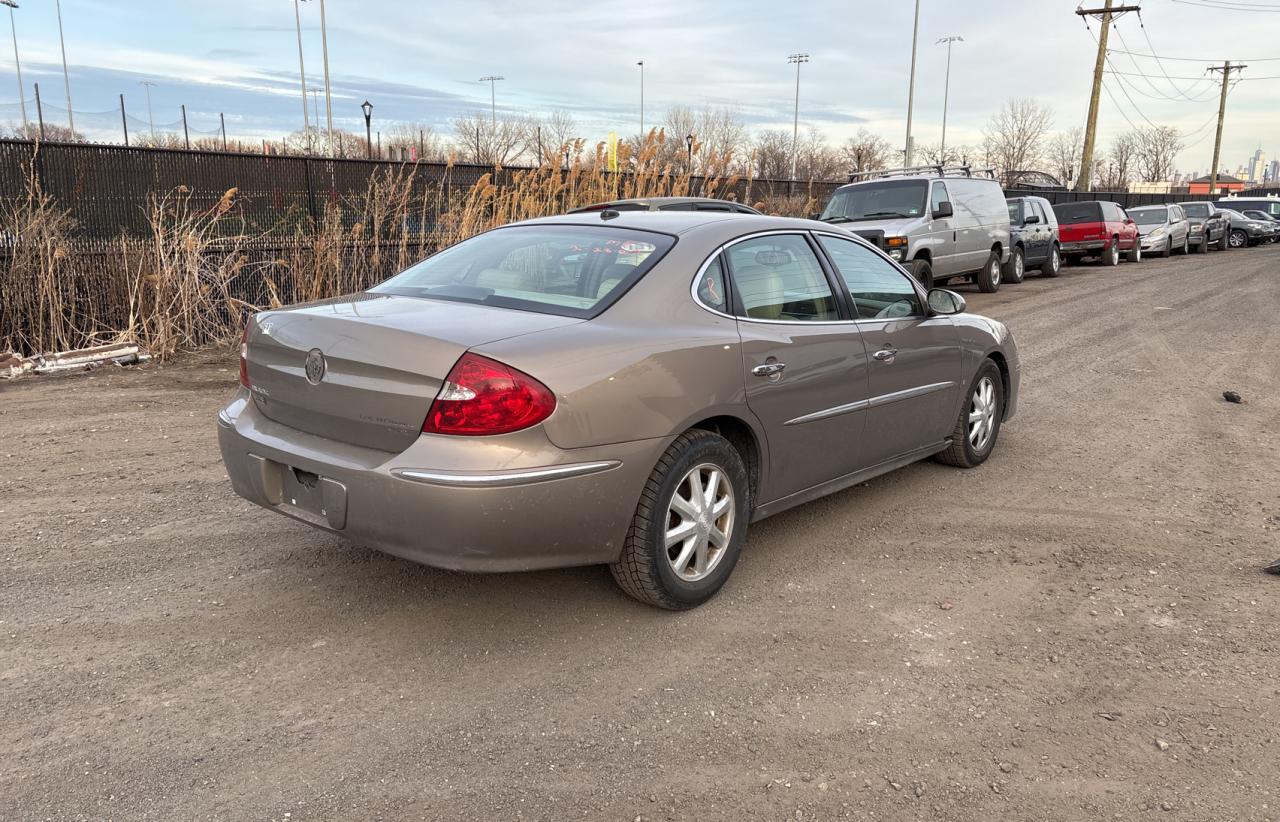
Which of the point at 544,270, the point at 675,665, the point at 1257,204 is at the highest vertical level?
the point at 1257,204

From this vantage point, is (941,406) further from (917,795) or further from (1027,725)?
(917,795)

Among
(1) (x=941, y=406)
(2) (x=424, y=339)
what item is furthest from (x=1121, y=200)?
(2) (x=424, y=339)

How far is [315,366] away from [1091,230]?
935 inches

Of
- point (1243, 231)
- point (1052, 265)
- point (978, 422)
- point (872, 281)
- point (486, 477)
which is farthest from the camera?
point (1243, 231)

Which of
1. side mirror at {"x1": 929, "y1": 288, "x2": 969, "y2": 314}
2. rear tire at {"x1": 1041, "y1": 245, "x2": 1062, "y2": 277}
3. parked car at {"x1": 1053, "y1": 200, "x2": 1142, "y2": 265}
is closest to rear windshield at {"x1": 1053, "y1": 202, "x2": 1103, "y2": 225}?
parked car at {"x1": 1053, "y1": 200, "x2": 1142, "y2": 265}

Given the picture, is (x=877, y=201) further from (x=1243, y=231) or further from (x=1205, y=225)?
(x=1243, y=231)

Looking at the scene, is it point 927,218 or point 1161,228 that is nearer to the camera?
point 927,218

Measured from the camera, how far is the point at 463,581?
4.19 meters

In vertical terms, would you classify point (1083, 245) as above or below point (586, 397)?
below

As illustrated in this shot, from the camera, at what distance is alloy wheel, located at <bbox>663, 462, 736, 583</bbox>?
3766mm

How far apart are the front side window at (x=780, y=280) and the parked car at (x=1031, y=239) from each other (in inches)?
618

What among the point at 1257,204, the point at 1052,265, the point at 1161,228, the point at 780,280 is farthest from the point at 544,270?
the point at 1257,204

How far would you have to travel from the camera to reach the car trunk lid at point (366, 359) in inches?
131

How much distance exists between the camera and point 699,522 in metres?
3.85
